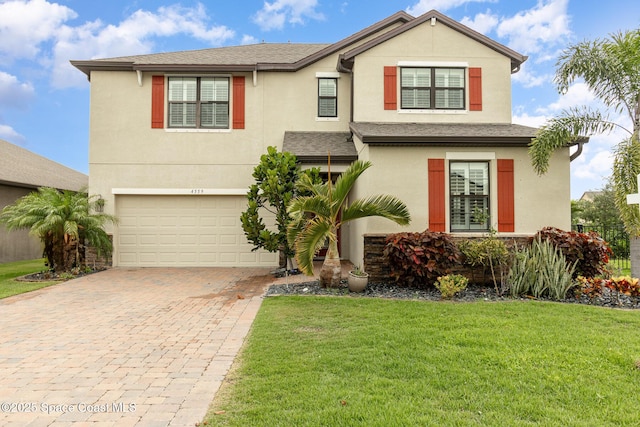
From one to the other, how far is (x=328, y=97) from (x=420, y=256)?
7101mm

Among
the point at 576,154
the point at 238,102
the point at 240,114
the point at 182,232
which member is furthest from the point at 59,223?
the point at 576,154

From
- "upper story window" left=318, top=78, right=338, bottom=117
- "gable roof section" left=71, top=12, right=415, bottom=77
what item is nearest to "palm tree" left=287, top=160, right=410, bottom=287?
"upper story window" left=318, top=78, right=338, bottom=117

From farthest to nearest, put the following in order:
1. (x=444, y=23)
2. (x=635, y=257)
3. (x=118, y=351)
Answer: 1. (x=444, y=23)
2. (x=635, y=257)
3. (x=118, y=351)

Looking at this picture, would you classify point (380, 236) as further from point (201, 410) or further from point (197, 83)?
point (197, 83)

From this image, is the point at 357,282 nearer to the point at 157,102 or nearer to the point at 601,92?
the point at 601,92

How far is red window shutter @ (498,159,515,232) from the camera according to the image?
964 cm

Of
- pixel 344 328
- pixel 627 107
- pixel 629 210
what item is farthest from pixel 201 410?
pixel 627 107

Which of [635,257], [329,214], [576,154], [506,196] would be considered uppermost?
[576,154]

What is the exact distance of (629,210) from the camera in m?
7.00

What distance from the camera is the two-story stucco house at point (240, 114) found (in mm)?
11875

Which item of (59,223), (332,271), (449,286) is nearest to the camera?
(449,286)

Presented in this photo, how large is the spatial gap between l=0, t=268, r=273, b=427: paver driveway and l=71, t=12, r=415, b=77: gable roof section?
7333 mm

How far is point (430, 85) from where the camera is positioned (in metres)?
12.0

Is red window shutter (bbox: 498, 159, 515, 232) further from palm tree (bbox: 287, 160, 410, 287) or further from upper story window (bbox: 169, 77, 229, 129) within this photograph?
upper story window (bbox: 169, 77, 229, 129)
